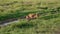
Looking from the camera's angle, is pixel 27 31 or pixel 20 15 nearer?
pixel 27 31

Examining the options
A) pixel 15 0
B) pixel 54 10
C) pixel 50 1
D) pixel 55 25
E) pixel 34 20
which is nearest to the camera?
pixel 55 25

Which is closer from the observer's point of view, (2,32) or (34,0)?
(2,32)

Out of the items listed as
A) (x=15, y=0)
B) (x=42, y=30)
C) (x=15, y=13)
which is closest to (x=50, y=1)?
(x=15, y=0)

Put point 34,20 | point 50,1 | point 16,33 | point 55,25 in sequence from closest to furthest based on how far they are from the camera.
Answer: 1. point 16,33
2. point 55,25
3. point 34,20
4. point 50,1

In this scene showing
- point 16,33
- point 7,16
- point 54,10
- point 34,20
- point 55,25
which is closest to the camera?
point 16,33

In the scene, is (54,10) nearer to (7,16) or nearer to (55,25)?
(7,16)

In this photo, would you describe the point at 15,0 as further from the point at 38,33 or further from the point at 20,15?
the point at 38,33

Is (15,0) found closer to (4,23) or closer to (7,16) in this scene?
(7,16)

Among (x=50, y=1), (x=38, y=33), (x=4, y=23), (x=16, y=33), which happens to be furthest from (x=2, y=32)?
(x=50, y=1)

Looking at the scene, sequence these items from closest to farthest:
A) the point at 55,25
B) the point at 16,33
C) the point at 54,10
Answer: the point at 16,33 < the point at 55,25 < the point at 54,10
